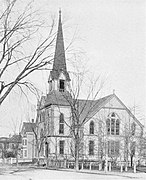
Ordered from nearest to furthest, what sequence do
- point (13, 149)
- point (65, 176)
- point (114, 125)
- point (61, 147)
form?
point (65, 176) → point (61, 147) → point (114, 125) → point (13, 149)

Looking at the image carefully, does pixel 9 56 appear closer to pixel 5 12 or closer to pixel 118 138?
pixel 5 12

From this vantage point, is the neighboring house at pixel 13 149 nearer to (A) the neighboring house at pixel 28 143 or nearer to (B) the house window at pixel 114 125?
(A) the neighboring house at pixel 28 143

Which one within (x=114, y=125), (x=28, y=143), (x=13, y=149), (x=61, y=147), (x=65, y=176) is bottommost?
(x=65, y=176)

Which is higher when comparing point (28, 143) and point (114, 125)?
point (114, 125)

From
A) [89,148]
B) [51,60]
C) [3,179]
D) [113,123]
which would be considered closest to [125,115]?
[113,123]

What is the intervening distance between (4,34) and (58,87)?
49.3 m

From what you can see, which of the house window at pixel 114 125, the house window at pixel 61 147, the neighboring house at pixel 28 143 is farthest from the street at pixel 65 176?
the neighboring house at pixel 28 143

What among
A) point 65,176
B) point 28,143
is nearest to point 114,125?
point 28,143

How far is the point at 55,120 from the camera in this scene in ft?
205

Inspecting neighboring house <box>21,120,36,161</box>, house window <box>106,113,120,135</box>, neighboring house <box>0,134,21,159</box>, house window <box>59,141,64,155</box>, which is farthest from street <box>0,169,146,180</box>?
neighboring house <box>21,120,36,161</box>

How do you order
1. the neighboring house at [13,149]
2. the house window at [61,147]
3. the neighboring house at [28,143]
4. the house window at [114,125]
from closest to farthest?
1. the neighboring house at [13,149]
2. the house window at [61,147]
3. the house window at [114,125]
4. the neighboring house at [28,143]

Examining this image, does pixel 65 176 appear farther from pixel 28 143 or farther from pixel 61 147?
pixel 28 143

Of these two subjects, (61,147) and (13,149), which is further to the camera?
(13,149)

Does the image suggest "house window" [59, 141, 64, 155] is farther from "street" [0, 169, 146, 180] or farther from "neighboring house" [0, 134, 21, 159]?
"street" [0, 169, 146, 180]
